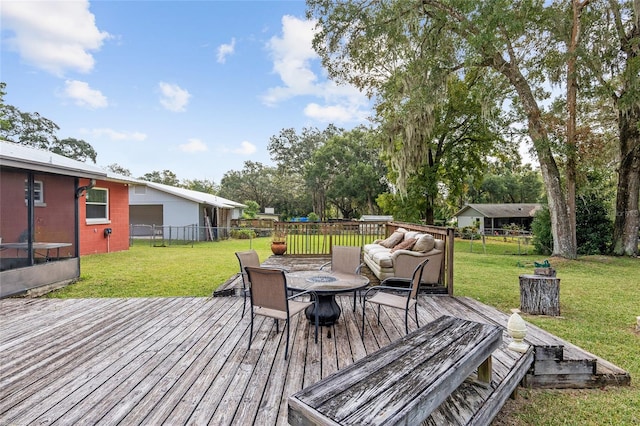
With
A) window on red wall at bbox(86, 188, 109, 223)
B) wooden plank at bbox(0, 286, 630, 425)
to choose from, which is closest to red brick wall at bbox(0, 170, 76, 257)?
wooden plank at bbox(0, 286, 630, 425)

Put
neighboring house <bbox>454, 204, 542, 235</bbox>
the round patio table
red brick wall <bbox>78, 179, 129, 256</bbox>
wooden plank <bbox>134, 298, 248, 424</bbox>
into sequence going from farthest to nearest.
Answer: neighboring house <bbox>454, 204, 542, 235</bbox> → red brick wall <bbox>78, 179, 129, 256</bbox> → the round patio table → wooden plank <bbox>134, 298, 248, 424</bbox>

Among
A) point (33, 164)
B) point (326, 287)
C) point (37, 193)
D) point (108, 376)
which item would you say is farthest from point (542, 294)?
point (37, 193)

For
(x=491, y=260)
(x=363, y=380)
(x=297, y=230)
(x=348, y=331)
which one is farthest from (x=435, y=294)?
(x=491, y=260)

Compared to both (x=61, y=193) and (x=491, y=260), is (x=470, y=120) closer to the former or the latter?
(x=491, y=260)

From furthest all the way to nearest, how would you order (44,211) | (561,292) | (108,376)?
(561,292) → (44,211) → (108,376)

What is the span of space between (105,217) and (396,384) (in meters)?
12.9

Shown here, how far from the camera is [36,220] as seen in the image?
5.48 metres

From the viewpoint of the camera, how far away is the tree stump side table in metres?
4.64

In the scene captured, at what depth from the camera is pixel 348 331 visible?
3465 mm

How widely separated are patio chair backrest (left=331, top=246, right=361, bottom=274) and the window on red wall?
398 inches

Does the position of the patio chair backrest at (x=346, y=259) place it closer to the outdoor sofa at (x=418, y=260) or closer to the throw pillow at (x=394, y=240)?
the outdoor sofa at (x=418, y=260)

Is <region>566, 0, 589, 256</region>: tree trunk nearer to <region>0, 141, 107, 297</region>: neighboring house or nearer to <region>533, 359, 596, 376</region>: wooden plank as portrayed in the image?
<region>533, 359, 596, 376</region>: wooden plank

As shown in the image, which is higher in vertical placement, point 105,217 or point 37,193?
point 37,193

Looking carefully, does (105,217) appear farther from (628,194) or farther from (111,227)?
(628,194)
